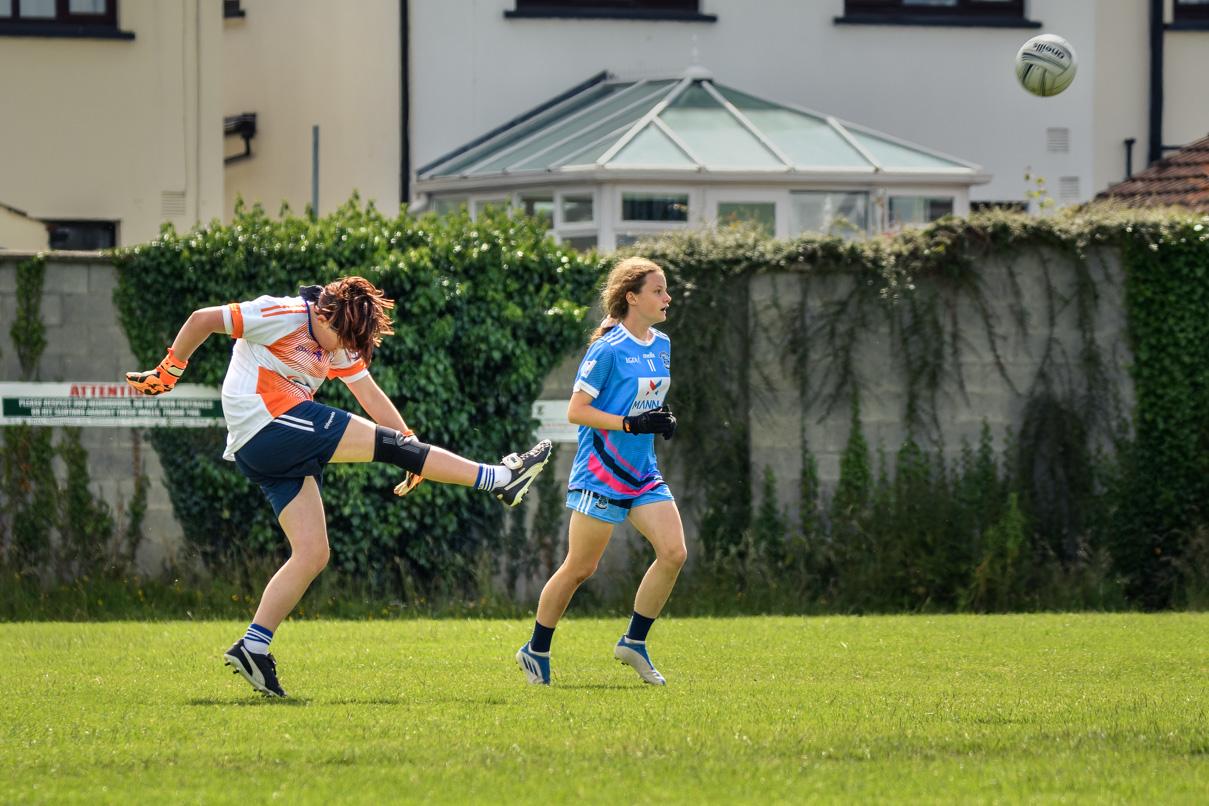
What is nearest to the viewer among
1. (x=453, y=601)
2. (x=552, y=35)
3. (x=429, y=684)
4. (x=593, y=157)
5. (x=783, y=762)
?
(x=783, y=762)

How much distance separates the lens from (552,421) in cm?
1091

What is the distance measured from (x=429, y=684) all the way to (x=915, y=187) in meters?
11.6

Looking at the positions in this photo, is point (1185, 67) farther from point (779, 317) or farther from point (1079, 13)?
point (779, 317)

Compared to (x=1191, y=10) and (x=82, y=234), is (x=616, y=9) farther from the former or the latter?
(x=1191, y=10)

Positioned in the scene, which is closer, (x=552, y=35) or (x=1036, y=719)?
(x=1036, y=719)

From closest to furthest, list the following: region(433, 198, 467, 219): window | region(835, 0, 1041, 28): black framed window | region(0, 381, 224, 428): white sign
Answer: region(0, 381, 224, 428): white sign, region(433, 198, 467, 219): window, region(835, 0, 1041, 28): black framed window

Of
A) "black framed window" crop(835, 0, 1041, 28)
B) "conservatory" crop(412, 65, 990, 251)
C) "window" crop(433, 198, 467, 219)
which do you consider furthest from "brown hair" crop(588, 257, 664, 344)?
"black framed window" crop(835, 0, 1041, 28)

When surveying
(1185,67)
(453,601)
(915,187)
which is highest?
(1185,67)

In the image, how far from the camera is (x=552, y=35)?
59.9ft

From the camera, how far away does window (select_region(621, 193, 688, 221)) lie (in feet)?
51.9

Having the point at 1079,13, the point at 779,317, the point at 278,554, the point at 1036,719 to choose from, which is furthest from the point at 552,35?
the point at 1036,719

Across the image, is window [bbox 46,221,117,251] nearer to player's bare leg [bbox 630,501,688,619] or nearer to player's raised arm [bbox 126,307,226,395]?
player's raised arm [bbox 126,307,226,395]

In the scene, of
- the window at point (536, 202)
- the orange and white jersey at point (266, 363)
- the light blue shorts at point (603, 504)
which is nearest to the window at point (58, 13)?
the window at point (536, 202)

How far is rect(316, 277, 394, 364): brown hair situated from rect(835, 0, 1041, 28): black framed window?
13975mm
